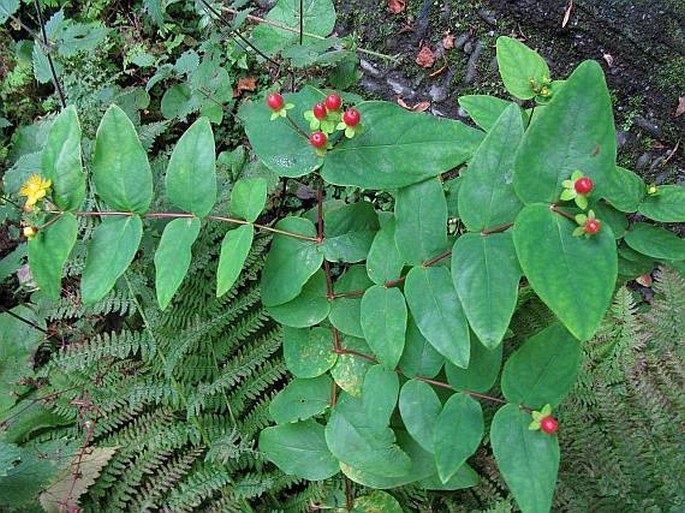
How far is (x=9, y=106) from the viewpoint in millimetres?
3170

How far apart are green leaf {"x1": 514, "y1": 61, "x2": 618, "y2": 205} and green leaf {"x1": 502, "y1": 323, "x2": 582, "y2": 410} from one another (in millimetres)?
366

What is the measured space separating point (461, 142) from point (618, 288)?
1.05 m

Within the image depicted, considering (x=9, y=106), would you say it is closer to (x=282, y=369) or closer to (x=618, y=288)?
(x=282, y=369)

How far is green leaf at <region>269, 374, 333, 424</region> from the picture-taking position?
1926mm

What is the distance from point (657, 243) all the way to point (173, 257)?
1.17 meters

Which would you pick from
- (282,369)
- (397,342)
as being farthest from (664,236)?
(282,369)

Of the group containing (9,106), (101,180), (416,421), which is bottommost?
(9,106)

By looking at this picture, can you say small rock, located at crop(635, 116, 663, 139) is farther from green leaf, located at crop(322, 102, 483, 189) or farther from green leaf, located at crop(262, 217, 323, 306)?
green leaf, located at crop(262, 217, 323, 306)

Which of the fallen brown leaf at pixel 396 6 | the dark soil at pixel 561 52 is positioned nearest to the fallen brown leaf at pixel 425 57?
the dark soil at pixel 561 52

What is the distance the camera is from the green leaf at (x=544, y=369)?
1548 mm

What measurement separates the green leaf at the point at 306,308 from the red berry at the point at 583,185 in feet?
2.61

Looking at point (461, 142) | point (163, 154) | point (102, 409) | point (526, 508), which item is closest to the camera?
point (526, 508)

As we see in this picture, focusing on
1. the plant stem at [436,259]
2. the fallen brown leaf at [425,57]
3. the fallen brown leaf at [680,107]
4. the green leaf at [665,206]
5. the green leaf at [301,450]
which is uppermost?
the green leaf at [665,206]

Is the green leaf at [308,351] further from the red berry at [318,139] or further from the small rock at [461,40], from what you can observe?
the small rock at [461,40]
